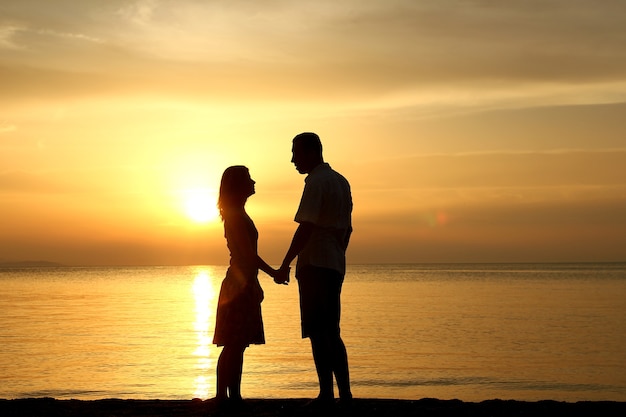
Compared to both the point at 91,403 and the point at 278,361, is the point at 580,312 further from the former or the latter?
the point at 91,403

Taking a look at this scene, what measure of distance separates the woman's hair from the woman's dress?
105 mm

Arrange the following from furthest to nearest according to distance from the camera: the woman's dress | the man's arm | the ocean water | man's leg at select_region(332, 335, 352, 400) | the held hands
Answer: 1. the ocean water
2. the woman's dress
3. the held hands
4. man's leg at select_region(332, 335, 352, 400)
5. the man's arm

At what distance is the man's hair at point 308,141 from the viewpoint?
23.7ft

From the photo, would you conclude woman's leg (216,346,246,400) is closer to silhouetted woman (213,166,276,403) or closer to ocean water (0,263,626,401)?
silhouetted woman (213,166,276,403)

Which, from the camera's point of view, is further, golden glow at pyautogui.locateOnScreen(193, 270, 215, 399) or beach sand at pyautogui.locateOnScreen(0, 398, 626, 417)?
golden glow at pyautogui.locateOnScreen(193, 270, 215, 399)

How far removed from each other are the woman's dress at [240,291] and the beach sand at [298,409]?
2.20 feet

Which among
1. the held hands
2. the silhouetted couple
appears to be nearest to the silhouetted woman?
the silhouetted couple

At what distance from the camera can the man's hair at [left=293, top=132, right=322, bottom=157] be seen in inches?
284

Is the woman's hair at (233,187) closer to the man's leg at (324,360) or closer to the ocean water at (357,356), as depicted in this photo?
the man's leg at (324,360)

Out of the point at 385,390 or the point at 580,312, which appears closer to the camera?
the point at 385,390

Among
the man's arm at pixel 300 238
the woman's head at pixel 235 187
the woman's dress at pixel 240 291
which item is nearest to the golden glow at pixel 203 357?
the woman's dress at pixel 240 291

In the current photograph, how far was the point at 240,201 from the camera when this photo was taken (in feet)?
24.2

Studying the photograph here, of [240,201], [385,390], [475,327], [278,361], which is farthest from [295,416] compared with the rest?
[475,327]

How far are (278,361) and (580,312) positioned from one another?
75.2 feet
